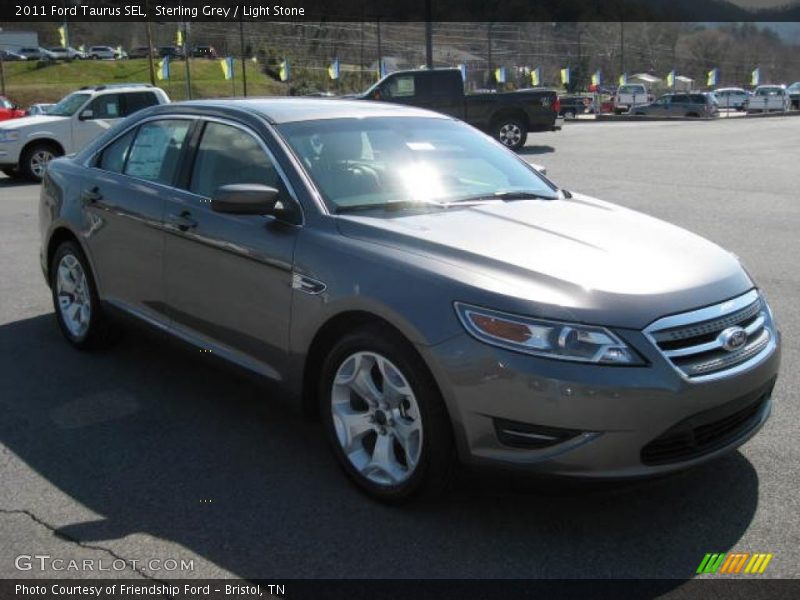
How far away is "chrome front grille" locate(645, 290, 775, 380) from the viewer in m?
3.06

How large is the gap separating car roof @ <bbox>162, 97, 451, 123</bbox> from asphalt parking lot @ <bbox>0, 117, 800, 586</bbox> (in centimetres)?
133

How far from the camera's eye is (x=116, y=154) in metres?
5.37

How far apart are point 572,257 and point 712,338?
0.61 m

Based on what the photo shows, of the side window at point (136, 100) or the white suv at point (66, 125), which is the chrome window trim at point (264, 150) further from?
the side window at point (136, 100)

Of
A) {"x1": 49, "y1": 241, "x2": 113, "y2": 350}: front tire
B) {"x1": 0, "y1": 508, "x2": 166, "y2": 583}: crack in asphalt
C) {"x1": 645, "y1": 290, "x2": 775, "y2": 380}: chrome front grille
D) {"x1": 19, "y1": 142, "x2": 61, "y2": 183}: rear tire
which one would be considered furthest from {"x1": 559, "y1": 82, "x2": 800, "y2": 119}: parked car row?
{"x1": 0, "y1": 508, "x2": 166, "y2": 583}: crack in asphalt

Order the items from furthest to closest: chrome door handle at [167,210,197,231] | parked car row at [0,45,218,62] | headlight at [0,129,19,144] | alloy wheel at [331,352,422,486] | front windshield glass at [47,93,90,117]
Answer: parked car row at [0,45,218,62], front windshield glass at [47,93,90,117], headlight at [0,129,19,144], chrome door handle at [167,210,197,231], alloy wheel at [331,352,422,486]

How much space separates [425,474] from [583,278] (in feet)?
3.13

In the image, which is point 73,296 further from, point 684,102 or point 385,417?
point 684,102

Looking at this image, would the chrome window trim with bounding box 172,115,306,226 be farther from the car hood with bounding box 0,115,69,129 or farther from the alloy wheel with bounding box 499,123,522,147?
the alloy wheel with bounding box 499,123,522,147

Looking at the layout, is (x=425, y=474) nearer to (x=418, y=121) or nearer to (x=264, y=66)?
(x=418, y=121)

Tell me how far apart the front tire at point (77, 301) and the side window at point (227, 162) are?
4.26ft

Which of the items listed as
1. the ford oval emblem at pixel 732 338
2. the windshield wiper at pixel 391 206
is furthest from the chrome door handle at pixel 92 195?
the ford oval emblem at pixel 732 338

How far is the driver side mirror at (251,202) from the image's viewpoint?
150 inches

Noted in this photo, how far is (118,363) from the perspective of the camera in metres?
5.34
